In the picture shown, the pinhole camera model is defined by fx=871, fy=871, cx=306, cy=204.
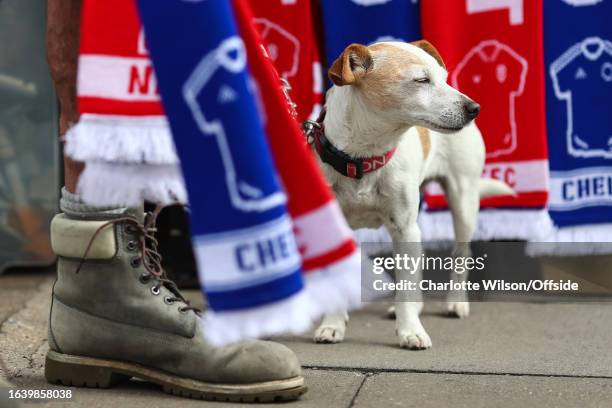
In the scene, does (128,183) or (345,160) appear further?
(345,160)

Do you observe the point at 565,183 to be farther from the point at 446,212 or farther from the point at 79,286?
the point at 79,286

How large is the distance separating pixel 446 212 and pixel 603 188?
49cm

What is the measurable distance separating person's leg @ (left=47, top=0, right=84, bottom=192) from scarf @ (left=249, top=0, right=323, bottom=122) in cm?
115

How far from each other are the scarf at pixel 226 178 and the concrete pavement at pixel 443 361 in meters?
0.45

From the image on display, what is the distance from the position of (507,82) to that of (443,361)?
108cm

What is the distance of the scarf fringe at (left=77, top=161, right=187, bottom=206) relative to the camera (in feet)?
4.66

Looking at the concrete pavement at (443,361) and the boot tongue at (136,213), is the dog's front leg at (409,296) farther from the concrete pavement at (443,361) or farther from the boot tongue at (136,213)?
the boot tongue at (136,213)

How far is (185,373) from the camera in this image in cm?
158

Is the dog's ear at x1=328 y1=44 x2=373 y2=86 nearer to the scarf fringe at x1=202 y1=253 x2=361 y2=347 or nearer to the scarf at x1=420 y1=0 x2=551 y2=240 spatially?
the scarf at x1=420 y1=0 x2=551 y2=240

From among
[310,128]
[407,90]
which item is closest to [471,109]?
[407,90]

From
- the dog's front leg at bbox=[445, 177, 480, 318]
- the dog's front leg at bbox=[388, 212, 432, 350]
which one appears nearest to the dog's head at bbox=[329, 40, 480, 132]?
the dog's front leg at bbox=[388, 212, 432, 350]

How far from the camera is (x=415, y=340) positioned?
2.11 m

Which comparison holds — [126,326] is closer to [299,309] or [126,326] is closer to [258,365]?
[258,365]

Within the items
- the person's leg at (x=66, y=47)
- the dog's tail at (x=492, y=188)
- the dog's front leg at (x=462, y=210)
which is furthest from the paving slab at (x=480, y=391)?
the dog's tail at (x=492, y=188)
